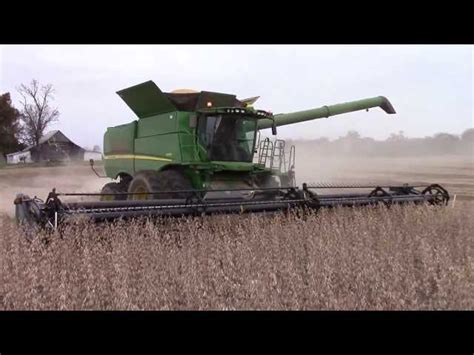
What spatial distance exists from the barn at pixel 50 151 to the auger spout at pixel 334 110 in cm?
2482

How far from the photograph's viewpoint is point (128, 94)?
773cm

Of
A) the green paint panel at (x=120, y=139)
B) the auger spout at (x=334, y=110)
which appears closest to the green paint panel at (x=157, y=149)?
the green paint panel at (x=120, y=139)

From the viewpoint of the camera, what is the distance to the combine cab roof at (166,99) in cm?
725

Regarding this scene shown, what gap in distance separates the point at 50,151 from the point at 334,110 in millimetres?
29283

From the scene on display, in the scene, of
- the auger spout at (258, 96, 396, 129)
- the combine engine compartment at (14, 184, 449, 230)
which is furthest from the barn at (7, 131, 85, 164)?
the combine engine compartment at (14, 184, 449, 230)

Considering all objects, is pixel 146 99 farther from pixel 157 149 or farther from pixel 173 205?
pixel 173 205

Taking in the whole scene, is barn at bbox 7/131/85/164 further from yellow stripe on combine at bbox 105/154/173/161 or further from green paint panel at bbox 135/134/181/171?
green paint panel at bbox 135/134/181/171

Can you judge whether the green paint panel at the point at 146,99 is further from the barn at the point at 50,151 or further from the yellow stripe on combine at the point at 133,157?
the barn at the point at 50,151

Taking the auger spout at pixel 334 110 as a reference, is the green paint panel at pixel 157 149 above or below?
below

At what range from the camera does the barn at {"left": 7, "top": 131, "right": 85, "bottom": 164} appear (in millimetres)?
32531

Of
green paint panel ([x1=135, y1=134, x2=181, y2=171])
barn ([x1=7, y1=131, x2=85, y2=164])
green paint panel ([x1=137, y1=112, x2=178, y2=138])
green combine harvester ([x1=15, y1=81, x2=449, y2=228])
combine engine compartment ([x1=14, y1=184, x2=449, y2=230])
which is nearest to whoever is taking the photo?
combine engine compartment ([x1=14, y1=184, x2=449, y2=230])

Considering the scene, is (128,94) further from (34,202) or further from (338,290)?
(338,290)

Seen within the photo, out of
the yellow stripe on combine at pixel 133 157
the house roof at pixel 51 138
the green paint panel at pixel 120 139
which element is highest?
the house roof at pixel 51 138

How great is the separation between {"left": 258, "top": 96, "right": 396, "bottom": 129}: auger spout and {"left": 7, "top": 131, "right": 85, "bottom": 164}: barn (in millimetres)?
24824
